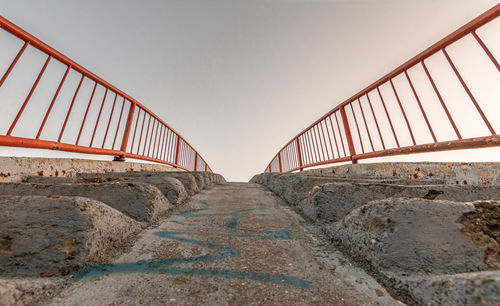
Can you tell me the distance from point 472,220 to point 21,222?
1.61 m

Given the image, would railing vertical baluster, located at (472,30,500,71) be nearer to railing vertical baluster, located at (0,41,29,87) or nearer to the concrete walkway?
the concrete walkway

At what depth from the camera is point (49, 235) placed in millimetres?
781

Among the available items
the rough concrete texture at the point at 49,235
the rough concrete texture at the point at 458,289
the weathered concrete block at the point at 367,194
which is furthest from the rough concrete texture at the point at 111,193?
the rough concrete texture at the point at 458,289

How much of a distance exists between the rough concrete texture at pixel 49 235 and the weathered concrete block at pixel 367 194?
3.60ft

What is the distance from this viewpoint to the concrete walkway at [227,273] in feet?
2.25

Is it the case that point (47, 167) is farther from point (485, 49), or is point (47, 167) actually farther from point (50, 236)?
point (485, 49)

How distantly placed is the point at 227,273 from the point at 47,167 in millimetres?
2051

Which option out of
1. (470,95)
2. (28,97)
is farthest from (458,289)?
(28,97)

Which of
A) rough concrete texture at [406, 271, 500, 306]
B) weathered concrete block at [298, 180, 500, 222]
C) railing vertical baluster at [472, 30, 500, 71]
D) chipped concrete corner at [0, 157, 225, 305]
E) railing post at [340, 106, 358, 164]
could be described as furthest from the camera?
railing post at [340, 106, 358, 164]

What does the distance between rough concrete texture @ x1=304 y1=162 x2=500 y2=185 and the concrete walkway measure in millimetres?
1600

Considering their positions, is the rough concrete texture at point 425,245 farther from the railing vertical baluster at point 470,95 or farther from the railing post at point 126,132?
the railing post at point 126,132

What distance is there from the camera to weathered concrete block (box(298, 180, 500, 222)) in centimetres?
107

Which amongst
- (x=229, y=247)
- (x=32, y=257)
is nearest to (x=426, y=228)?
(x=229, y=247)

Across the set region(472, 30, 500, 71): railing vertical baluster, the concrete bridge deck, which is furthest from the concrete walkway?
region(472, 30, 500, 71): railing vertical baluster
